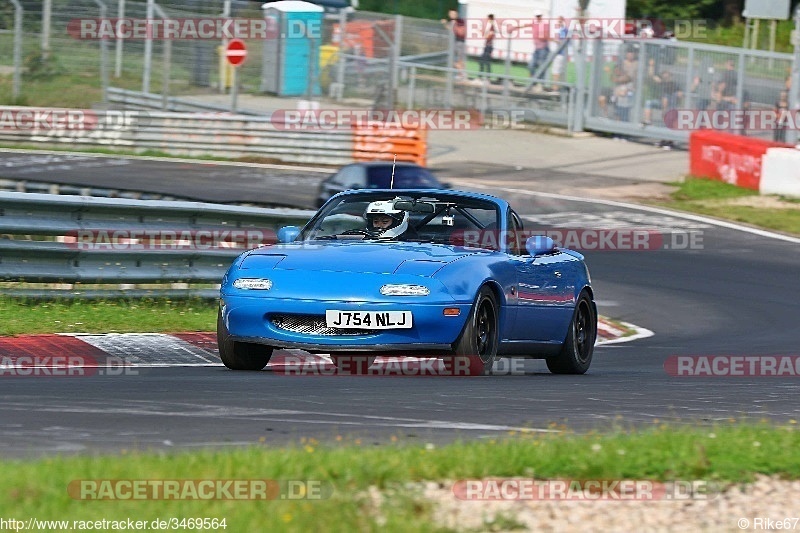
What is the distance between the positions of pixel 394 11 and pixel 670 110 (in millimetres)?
19898

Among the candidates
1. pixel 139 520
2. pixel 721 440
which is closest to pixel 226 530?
pixel 139 520

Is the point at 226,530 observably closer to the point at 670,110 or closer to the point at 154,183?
the point at 154,183

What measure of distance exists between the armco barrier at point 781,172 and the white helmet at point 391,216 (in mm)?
17681

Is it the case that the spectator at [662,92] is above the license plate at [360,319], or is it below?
above

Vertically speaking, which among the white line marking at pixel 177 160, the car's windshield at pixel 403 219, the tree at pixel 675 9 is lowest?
the white line marking at pixel 177 160

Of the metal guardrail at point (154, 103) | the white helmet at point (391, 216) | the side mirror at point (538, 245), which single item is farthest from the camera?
the metal guardrail at point (154, 103)

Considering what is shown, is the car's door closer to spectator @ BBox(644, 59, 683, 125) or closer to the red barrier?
the red barrier

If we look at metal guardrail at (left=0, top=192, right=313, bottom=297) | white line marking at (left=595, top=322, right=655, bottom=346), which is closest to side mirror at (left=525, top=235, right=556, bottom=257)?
metal guardrail at (left=0, top=192, right=313, bottom=297)

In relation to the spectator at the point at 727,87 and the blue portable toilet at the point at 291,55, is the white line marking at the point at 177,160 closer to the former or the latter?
the blue portable toilet at the point at 291,55

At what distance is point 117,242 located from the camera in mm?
12484

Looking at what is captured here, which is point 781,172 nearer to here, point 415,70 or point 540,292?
point 415,70

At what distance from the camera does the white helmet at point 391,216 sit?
10.1m

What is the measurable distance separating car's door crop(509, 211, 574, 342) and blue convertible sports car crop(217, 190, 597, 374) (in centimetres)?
1

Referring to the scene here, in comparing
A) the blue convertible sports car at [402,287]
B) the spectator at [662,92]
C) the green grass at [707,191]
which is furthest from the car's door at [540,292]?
the spectator at [662,92]
